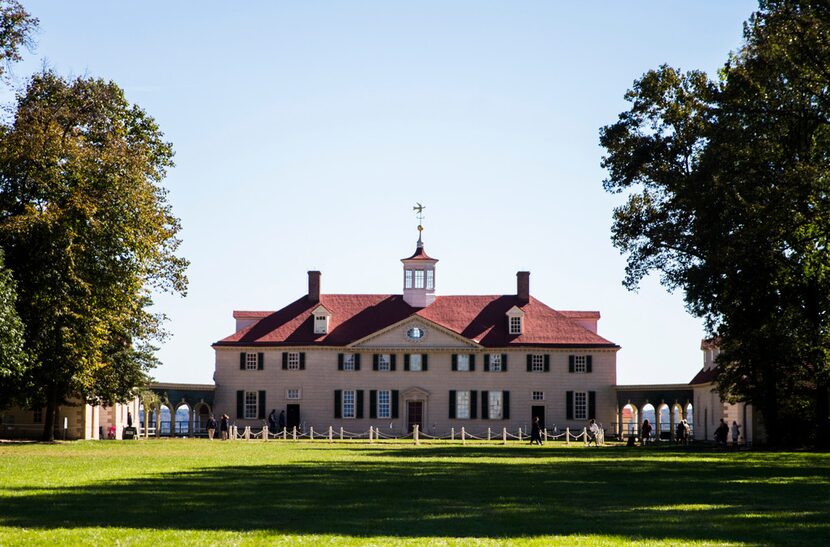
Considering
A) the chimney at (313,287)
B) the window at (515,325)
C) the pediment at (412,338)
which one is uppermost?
the chimney at (313,287)

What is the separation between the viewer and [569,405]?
71875 millimetres

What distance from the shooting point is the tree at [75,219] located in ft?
115

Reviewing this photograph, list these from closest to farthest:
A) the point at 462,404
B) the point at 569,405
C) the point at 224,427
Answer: the point at 224,427, the point at 569,405, the point at 462,404

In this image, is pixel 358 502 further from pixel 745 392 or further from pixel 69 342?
pixel 745 392

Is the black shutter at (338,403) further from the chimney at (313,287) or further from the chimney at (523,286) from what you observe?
the chimney at (523,286)

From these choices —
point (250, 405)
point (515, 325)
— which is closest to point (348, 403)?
point (250, 405)

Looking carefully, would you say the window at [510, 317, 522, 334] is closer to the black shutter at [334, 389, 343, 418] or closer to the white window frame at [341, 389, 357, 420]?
the white window frame at [341, 389, 357, 420]

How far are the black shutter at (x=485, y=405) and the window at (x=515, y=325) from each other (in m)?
4.15

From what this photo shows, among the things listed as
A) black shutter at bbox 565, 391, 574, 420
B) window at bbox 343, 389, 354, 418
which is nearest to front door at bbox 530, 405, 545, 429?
black shutter at bbox 565, 391, 574, 420

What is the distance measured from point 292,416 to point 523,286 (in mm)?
16680

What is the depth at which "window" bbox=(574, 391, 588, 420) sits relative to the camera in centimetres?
7175

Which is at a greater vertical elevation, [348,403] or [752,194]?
[752,194]

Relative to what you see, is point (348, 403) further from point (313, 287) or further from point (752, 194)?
point (752, 194)

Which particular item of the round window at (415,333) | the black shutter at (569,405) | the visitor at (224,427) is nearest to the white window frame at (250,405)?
the visitor at (224,427)
